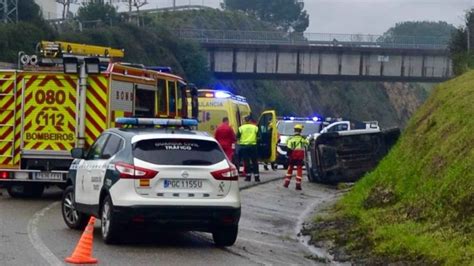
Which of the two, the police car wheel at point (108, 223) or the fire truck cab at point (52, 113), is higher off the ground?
the fire truck cab at point (52, 113)

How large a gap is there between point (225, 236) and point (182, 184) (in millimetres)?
1219

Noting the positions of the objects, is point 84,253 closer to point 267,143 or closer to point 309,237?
point 309,237

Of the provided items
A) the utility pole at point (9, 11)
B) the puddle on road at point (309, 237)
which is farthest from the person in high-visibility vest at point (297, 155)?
the utility pole at point (9, 11)

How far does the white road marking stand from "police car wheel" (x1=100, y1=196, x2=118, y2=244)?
84 cm

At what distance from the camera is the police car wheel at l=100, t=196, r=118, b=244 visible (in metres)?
14.6

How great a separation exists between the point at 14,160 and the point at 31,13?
47836mm

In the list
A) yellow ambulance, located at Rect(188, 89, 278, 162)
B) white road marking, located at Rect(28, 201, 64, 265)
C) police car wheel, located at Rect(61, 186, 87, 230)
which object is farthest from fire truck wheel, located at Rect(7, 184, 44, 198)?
yellow ambulance, located at Rect(188, 89, 278, 162)

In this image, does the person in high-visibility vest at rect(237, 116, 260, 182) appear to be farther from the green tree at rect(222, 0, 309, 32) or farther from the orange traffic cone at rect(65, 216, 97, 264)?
the green tree at rect(222, 0, 309, 32)

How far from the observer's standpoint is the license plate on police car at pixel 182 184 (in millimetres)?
14461

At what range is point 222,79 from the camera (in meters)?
84.2

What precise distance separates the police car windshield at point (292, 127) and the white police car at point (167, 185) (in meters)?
27.5

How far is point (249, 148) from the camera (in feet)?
Answer: 96.1

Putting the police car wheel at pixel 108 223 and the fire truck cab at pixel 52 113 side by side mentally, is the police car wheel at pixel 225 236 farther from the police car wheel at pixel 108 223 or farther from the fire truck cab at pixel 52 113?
the fire truck cab at pixel 52 113

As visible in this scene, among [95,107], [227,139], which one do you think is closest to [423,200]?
[95,107]
